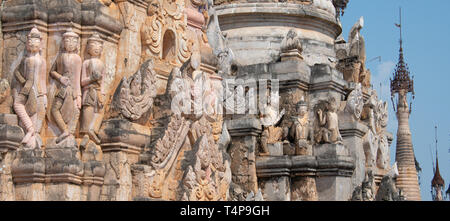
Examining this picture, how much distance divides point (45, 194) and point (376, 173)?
44.6 ft

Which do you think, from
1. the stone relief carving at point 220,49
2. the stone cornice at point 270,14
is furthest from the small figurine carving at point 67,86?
the stone cornice at point 270,14

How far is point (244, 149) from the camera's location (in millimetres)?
19359

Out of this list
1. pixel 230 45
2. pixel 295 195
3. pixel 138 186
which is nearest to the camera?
pixel 138 186

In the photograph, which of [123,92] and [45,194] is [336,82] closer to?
[123,92]

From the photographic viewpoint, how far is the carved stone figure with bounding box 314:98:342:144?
65.3 feet

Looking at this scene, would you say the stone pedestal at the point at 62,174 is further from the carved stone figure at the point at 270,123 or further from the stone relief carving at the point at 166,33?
the carved stone figure at the point at 270,123

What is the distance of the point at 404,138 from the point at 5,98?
31.5 metres

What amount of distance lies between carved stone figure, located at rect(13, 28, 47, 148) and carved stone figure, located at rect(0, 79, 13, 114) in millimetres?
96

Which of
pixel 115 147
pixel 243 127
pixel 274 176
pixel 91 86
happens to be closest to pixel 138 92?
pixel 91 86

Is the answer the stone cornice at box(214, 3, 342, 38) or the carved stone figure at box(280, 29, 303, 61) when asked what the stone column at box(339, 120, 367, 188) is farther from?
the stone cornice at box(214, 3, 342, 38)

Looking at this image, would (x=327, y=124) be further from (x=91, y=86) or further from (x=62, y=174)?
(x=62, y=174)

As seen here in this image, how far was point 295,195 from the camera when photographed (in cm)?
1961
